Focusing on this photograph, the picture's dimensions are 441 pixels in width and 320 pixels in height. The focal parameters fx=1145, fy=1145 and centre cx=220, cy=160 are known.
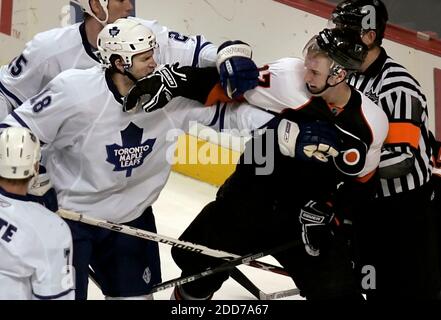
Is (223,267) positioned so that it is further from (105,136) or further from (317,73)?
(317,73)

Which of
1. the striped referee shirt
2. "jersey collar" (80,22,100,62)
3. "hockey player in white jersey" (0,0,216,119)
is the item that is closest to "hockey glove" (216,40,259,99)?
"hockey player in white jersey" (0,0,216,119)

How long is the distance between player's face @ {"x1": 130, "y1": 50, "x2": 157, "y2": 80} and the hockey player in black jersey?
0.04 m

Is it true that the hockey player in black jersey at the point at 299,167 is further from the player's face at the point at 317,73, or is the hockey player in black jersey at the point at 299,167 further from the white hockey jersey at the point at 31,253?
the white hockey jersey at the point at 31,253

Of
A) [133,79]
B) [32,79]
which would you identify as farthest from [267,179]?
[32,79]

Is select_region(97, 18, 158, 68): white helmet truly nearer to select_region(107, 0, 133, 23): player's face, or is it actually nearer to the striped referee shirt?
select_region(107, 0, 133, 23): player's face

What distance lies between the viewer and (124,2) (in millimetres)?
3838

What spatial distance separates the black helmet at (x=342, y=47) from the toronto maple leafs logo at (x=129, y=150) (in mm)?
589

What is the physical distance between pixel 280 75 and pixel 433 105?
1849 millimetres

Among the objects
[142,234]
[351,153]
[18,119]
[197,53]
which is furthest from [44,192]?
[351,153]

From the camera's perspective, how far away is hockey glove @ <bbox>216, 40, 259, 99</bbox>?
327 centimetres

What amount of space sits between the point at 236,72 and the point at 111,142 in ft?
1.45

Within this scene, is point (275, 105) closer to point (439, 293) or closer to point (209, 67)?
point (209, 67)

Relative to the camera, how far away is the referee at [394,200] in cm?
365
